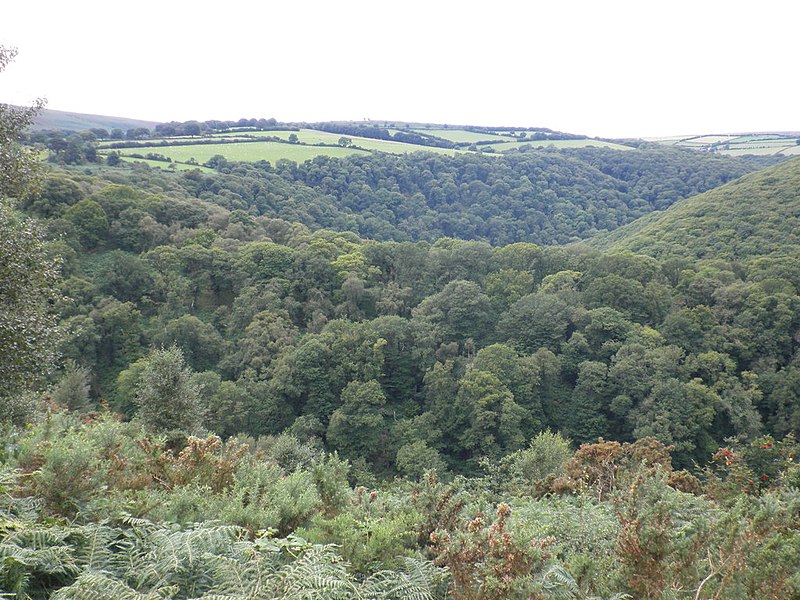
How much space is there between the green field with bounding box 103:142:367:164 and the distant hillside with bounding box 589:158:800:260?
174 feet

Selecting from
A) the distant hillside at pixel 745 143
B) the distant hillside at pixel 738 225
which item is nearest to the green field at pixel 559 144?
the distant hillside at pixel 745 143

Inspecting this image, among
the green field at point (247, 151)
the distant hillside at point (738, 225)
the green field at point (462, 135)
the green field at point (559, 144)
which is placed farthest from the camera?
the green field at point (462, 135)

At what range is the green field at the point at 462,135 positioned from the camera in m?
113

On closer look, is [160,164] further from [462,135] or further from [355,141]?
[462,135]

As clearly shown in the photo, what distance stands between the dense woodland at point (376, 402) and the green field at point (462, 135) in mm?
63540

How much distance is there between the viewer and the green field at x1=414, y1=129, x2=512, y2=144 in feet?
371

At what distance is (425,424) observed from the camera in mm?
24078

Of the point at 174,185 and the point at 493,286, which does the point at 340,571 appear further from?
the point at 174,185

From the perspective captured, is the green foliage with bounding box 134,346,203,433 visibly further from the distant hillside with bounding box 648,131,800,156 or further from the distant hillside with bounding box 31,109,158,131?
the distant hillside with bounding box 648,131,800,156

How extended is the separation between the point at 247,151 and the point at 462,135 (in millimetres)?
63673

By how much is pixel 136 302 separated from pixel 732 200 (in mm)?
54334

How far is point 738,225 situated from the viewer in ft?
132

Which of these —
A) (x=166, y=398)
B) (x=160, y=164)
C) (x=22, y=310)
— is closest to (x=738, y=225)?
(x=166, y=398)

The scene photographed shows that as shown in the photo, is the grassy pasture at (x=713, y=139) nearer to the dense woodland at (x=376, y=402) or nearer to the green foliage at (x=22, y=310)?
the dense woodland at (x=376, y=402)
